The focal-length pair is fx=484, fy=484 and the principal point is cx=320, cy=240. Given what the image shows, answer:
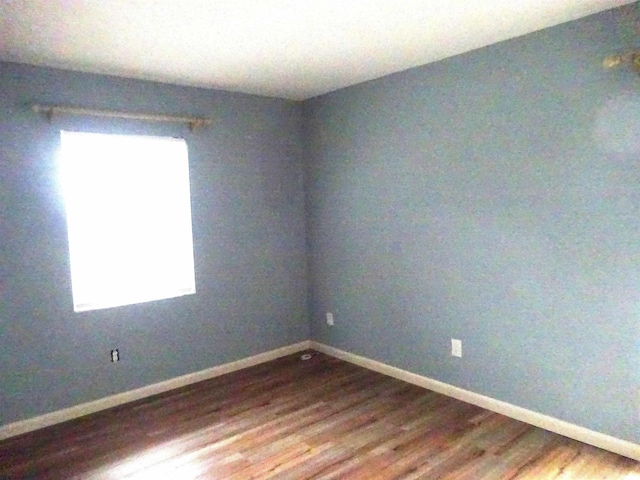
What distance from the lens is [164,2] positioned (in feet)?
6.98

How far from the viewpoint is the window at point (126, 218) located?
A: 3178mm

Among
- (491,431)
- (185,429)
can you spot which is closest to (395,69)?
(491,431)

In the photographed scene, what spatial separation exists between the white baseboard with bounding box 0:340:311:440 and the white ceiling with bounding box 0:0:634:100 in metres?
2.18

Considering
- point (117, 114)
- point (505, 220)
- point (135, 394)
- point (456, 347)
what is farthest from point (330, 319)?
point (117, 114)

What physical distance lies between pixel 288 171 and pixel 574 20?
2382mm

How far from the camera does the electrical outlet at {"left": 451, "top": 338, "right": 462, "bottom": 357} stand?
321cm

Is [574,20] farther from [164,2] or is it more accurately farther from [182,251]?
[182,251]

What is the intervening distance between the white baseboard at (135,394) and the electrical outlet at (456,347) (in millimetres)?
1558

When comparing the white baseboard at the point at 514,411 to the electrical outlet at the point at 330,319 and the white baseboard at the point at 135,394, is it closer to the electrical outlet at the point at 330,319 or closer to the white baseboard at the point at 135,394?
the electrical outlet at the point at 330,319

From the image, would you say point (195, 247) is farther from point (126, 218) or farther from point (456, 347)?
point (456, 347)

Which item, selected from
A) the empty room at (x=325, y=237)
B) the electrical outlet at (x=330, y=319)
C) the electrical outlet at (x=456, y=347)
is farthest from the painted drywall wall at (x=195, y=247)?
the electrical outlet at (x=456, y=347)

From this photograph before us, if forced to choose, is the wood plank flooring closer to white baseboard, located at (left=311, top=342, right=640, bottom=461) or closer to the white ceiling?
white baseboard, located at (left=311, top=342, right=640, bottom=461)

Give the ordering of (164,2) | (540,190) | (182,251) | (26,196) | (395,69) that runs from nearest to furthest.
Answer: (164,2) → (540,190) → (26,196) → (395,69) → (182,251)

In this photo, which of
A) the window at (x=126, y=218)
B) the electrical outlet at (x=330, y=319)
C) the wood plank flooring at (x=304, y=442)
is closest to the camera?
the wood plank flooring at (x=304, y=442)
